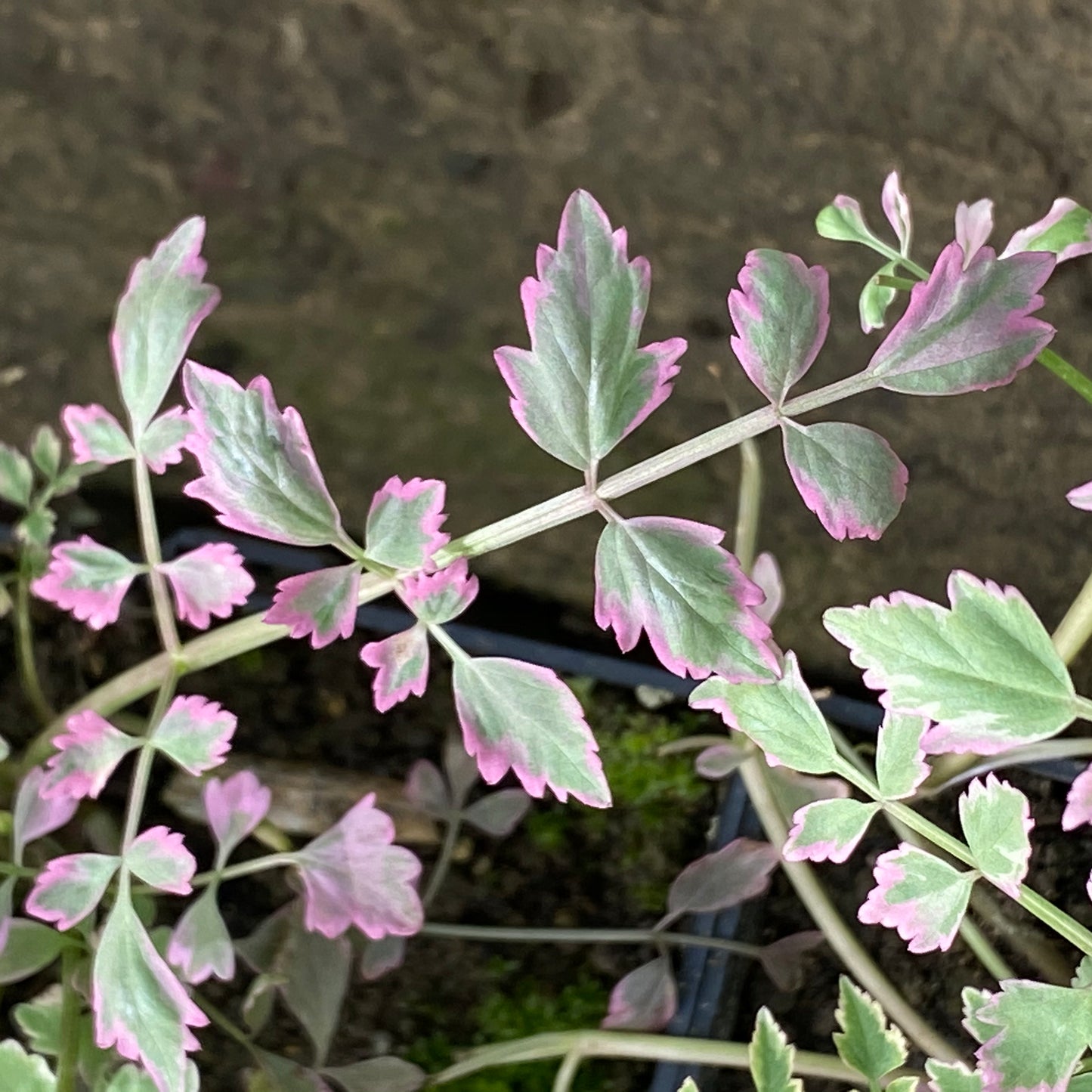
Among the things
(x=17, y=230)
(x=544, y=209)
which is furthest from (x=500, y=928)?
(x=17, y=230)

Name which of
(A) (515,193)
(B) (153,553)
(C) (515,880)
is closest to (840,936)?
(C) (515,880)

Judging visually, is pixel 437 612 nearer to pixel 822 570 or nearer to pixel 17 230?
pixel 822 570

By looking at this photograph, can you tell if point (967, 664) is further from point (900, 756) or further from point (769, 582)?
point (769, 582)

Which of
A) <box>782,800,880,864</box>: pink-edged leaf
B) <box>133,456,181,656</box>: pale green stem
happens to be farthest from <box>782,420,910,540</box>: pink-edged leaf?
<box>133,456,181,656</box>: pale green stem

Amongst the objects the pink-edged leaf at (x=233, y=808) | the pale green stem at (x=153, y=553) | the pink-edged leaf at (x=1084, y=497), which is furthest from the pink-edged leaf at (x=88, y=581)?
the pink-edged leaf at (x=1084, y=497)

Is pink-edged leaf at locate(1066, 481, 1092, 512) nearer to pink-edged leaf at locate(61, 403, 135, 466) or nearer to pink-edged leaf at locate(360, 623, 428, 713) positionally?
pink-edged leaf at locate(360, 623, 428, 713)

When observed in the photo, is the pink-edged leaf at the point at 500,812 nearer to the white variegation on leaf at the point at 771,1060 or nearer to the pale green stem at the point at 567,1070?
the pale green stem at the point at 567,1070
